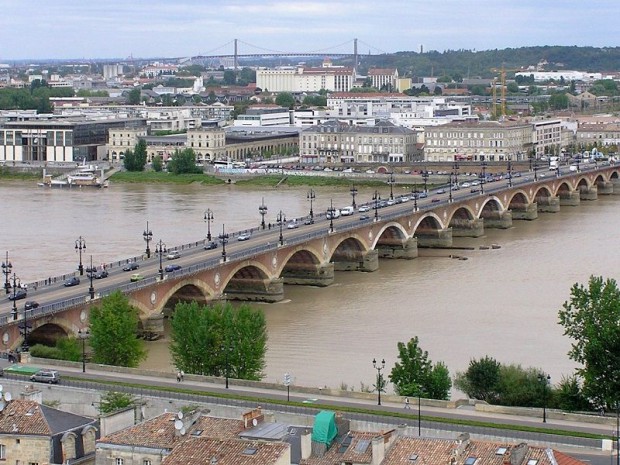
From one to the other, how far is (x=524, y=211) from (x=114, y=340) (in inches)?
1191

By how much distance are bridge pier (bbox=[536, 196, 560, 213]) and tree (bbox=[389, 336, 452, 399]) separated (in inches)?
1348

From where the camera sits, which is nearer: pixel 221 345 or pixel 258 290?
pixel 221 345

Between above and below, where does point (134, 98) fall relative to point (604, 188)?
above

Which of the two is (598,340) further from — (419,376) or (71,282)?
(71,282)

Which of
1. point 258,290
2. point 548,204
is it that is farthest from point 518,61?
point 258,290

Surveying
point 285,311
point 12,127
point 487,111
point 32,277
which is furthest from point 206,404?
point 487,111

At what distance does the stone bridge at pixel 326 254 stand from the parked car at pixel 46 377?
5.42 metres

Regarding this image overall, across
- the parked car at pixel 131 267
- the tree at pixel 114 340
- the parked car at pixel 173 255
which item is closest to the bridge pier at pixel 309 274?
the parked car at pixel 173 255

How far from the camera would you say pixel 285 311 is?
31.6 metres

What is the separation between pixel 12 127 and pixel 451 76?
3427 inches

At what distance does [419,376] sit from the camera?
66.5ft

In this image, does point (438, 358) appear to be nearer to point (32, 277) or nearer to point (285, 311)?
point (285, 311)

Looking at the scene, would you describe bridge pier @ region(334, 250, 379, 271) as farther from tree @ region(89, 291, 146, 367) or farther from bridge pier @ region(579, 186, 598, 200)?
bridge pier @ region(579, 186, 598, 200)

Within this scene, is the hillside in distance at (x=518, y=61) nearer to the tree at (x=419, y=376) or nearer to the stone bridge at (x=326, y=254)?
the stone bridge at (x=326, y=254)
